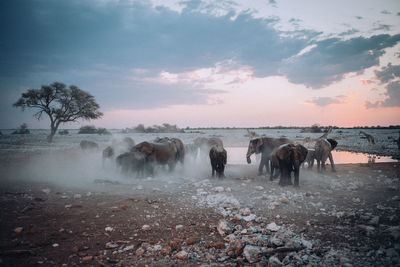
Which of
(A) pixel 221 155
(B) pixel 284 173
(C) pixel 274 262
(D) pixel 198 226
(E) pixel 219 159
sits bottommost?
(D) pixel 198 226

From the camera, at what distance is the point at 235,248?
3.33 metres

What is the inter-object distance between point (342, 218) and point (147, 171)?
7862 millimetres

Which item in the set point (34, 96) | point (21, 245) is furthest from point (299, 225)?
point (34, 96)

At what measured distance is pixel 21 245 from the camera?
3.40 metres

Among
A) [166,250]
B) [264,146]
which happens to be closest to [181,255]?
[166,250]

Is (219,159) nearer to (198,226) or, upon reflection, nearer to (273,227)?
(198,226)

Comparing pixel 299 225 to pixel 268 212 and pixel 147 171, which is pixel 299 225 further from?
pixel 147 171

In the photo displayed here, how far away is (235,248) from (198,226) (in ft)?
3.79

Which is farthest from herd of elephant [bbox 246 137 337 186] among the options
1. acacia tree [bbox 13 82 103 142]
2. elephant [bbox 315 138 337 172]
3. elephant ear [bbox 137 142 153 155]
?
acacia tree [bbox 13 82 103 142]

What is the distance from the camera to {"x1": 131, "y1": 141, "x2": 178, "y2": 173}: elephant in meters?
9.55

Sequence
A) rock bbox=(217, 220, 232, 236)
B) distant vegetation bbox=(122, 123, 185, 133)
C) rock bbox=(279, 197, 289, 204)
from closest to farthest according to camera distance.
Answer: rock bbox=(217, 220, 232, 236)
rock bbox=(279, 197, 289, 204)
distant vegetation bbox=(122, 123, 185, 133)

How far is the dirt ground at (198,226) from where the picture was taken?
3.16m

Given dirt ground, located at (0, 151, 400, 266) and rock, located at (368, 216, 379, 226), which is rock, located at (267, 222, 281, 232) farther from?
rock, located at (368, 216, 379, 226)

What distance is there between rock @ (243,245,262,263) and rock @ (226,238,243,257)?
0.09m
